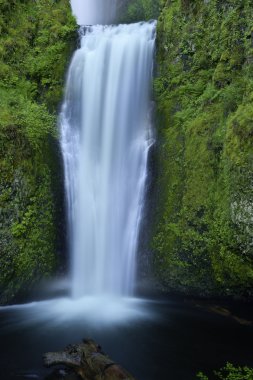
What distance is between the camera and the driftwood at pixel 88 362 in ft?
16.6

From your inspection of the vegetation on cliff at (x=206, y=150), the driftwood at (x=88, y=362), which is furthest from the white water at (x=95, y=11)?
the driftwood at (x=88, y=362)

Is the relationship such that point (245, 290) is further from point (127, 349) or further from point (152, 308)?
point (127, 349)

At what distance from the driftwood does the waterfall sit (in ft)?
11.6

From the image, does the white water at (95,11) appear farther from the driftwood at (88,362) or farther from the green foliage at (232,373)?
the green foliage at (232,373)

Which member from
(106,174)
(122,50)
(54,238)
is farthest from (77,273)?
(122,50)

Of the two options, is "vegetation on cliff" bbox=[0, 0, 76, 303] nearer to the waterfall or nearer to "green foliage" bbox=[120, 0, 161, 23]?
the waterfall

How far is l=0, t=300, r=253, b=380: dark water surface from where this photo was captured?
6.04 meters

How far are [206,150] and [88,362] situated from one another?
5.97 meters

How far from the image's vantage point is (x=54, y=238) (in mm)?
9828

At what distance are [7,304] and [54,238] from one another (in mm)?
2056

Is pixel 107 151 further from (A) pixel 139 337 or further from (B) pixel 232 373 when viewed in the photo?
(B) pixel 232 373

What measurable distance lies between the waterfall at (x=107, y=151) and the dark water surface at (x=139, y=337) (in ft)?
4.29

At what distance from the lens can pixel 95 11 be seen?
75.3 ft

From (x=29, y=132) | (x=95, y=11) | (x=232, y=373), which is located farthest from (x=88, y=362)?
(x=95, y=11)
